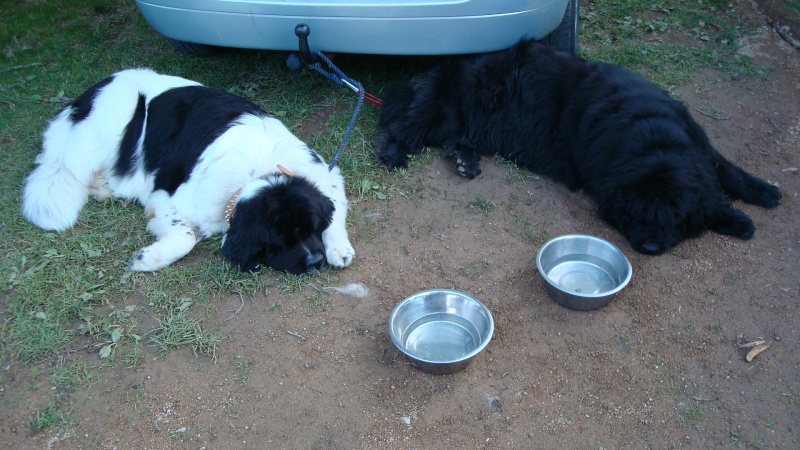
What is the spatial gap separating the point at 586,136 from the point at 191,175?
2.63 metres

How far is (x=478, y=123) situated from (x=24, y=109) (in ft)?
12.5

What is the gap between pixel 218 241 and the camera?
13.3 feet

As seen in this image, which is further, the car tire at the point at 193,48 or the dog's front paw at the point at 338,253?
the car tire at the point at 193,48

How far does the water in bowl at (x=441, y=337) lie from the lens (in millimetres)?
3393

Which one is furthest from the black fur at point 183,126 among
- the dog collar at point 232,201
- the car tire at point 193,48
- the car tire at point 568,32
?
the car tire at point 568,32

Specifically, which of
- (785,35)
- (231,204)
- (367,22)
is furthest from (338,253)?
(785,35)

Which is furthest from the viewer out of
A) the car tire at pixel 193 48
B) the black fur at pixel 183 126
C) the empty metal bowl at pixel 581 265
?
the car tire at pixel 193 48

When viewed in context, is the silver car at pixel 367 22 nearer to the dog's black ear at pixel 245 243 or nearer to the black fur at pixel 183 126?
the black fur at pixel 183 126

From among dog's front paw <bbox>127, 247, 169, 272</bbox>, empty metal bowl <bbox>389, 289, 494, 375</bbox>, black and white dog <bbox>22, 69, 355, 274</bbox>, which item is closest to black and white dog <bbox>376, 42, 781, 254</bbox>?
black and white dog <bbox>22, 69, 355, 274</bbox>

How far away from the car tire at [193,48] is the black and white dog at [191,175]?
0.95 metres

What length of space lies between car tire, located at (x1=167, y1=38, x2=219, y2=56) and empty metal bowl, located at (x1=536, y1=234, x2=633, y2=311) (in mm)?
3611

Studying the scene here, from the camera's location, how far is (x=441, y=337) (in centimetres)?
349

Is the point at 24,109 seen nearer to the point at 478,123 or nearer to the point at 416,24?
the point at 416,24

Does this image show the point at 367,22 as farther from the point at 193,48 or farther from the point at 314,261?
the point at 193,48
